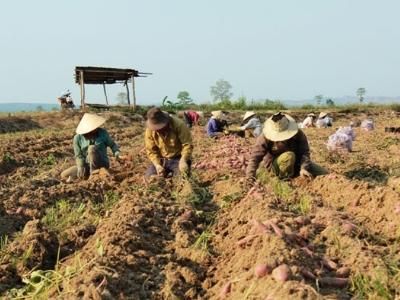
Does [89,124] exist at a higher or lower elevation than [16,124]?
higher

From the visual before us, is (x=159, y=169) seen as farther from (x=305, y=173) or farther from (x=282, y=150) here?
(x=305, y=173)

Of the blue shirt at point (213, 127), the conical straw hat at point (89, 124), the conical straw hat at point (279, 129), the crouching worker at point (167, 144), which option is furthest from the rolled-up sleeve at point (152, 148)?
the blue shirt at point (213, 127)

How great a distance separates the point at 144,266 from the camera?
4.01 m

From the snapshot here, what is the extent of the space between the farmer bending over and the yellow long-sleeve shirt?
23.1 ft

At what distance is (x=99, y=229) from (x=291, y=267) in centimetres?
198

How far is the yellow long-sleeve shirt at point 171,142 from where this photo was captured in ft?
23.8

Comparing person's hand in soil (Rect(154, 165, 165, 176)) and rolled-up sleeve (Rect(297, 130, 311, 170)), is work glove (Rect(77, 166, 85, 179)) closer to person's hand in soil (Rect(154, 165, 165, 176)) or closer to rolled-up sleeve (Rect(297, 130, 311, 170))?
person's hand in soil (Rect(154, 165, 165, 176))

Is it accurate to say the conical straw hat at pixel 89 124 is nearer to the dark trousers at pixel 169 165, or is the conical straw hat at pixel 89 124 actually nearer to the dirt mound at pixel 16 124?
the dark trousers at pixel 169 165

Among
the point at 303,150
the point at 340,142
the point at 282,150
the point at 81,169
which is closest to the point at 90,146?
the point at 81,169

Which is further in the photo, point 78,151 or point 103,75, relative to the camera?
point 103,75

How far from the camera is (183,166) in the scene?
277 inches

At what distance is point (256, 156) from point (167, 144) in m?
1.19

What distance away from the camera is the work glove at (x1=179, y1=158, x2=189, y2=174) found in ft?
22.8

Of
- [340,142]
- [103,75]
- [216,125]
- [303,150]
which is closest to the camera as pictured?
[303,150]
